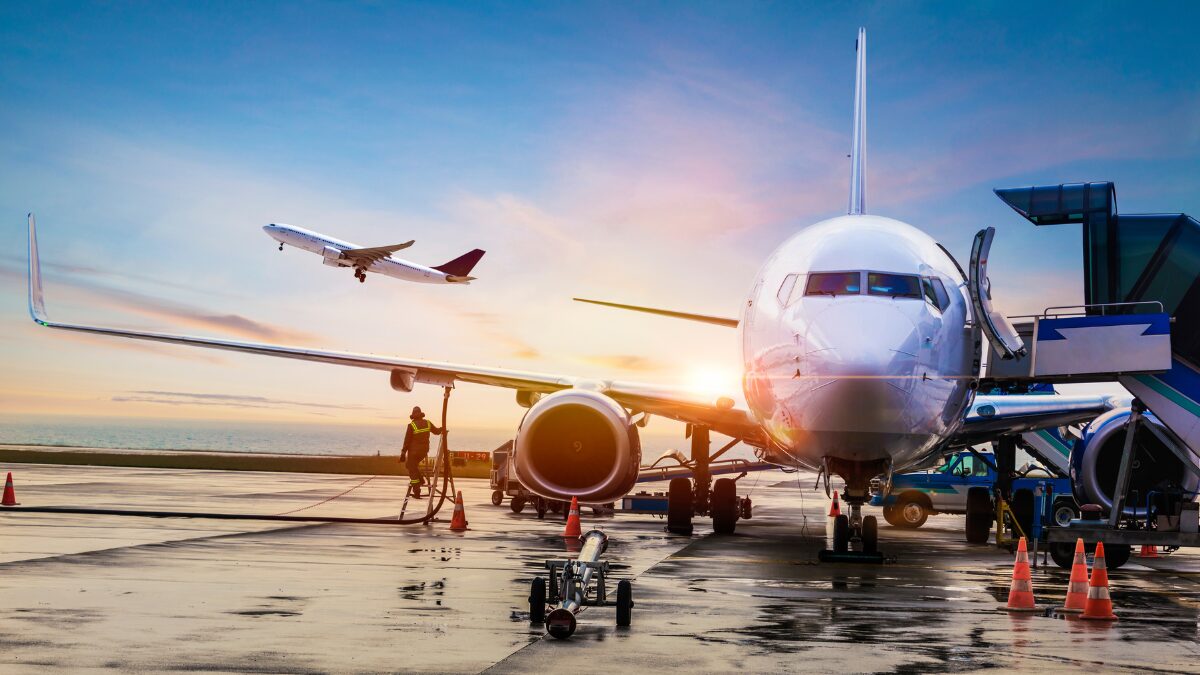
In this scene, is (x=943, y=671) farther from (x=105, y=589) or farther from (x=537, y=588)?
(x=105, y=589)

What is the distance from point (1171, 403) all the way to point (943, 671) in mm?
7823

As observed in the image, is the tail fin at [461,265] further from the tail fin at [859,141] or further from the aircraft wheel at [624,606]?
the aircraft wheel at [624,606]

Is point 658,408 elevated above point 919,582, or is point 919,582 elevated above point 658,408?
point 658,408

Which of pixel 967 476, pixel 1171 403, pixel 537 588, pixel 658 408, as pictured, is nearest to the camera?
pixel 537 588

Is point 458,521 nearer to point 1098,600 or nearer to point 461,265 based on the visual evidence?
point 1098,600

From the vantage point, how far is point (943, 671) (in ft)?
Answer: 22.1

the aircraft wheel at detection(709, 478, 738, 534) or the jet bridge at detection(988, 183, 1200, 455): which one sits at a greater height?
the jet bridge at detection(988, 183, 1200, 455)

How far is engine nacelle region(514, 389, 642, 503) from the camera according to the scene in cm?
1466

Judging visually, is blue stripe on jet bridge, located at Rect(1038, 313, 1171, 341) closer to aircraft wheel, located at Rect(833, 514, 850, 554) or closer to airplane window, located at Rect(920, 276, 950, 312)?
airplane window, located at Rect(920, 276, 950, 312)

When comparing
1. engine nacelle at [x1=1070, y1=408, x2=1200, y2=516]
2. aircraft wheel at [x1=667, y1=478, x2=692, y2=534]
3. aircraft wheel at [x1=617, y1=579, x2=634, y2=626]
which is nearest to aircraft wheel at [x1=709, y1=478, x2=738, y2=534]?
aircraft wheel at [x1=667, y1=478, x2=692, y2=534]

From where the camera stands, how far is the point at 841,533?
1402cm

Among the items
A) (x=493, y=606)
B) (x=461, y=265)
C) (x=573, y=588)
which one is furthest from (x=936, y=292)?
(x=461, y=265)

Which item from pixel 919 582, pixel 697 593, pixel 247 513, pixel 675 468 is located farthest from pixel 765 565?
pixel 675 468

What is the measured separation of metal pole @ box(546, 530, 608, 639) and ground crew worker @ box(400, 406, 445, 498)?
11.4m
